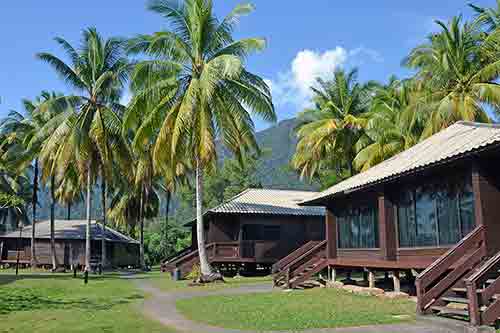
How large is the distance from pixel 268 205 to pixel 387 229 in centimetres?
1497

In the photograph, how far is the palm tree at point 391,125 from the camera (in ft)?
88.4

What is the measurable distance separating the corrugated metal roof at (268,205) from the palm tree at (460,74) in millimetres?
9102

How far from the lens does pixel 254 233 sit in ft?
97.5

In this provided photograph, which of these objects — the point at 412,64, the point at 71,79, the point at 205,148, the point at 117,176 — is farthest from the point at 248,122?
the point at 117,176

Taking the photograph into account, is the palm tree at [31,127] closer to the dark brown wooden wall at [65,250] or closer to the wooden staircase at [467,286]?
the dark brown wooden wall at [65,250]

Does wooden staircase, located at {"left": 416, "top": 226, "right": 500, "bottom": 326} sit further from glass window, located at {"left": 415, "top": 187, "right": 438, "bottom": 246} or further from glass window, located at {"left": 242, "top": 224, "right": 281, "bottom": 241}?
glass window, located at {"left": 242, "top": 224, "right": 281, "bottom": 241}

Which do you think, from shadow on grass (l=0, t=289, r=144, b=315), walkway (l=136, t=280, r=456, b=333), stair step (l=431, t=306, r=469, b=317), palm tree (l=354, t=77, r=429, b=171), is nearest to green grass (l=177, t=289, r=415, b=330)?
walkway (l=136, t=280, r=456, b=333)

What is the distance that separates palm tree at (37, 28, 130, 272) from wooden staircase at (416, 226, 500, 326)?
2240 centimetres

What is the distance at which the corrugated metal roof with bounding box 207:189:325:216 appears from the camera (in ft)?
95.9

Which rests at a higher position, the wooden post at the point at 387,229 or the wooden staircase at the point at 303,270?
the wooden post at the point at 387,229

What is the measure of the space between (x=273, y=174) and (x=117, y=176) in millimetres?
101515

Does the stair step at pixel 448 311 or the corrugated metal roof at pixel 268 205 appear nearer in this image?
the stair step at pixel 448 311

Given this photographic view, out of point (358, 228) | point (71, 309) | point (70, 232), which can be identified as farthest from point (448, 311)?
point (70, 232)

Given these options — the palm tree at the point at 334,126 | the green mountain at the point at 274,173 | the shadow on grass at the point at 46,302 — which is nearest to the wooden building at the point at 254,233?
the palm tree at the point at 334,126
